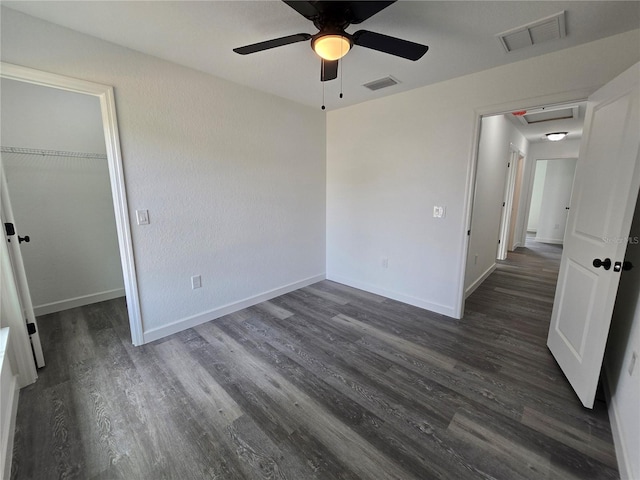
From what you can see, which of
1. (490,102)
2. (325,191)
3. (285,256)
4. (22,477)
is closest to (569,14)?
(490,102)

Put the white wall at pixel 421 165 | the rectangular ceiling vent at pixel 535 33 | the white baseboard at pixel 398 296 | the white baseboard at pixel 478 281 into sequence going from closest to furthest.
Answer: the rectangular ceiling vent at pixel 535 33 → the white wall at pixel 421 165 → the white baseboard at pixel 398 296 → the white baseboard at pixel 478 281

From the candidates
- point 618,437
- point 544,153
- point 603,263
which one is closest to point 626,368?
point 618,437

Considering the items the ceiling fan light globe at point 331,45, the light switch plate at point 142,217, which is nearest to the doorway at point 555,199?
the ceiling fan light globe at point 331,45

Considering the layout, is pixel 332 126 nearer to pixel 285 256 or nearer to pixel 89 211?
pixel 285 256

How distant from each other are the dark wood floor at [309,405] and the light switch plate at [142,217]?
114 cm

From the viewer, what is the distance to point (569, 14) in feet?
5.49

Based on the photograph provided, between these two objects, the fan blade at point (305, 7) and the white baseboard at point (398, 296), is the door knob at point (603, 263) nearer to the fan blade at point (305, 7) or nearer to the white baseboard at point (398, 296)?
the white baseboard at point (398, 296)

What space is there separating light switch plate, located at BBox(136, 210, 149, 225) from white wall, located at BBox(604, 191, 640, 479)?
11.2ft

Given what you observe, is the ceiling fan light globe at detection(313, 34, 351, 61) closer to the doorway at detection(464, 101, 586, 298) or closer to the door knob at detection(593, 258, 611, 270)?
the doorway at detection(464, 101, 586, 298)

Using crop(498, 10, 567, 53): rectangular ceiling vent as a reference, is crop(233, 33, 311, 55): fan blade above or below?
below

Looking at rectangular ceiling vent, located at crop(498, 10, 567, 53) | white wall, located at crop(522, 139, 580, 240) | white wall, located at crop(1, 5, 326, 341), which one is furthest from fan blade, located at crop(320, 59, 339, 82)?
white wall, located at crop(522, 139, 580, 240)

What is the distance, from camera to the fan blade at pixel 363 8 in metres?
1.23

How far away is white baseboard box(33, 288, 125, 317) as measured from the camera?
10.0 ft

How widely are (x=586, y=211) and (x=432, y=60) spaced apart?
168cm
